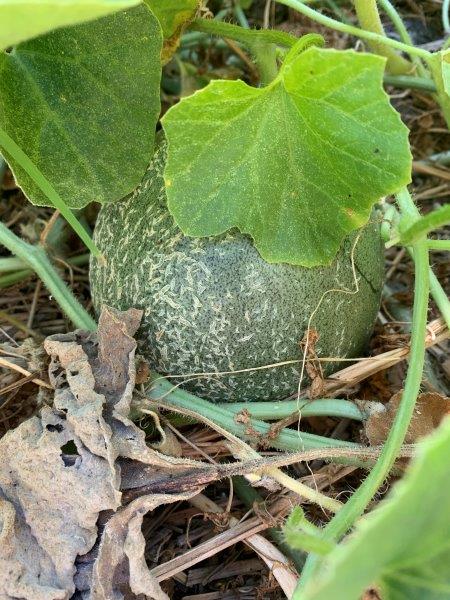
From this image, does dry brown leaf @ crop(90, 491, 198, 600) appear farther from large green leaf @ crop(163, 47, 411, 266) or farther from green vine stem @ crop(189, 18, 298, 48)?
green vine stem @ crop(189, 18, 298, 48)

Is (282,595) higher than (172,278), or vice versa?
(172,278)

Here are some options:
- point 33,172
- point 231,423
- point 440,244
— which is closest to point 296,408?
point 231,423

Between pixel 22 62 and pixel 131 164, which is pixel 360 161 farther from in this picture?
pixel 22 62

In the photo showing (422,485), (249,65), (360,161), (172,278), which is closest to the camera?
(422,485)

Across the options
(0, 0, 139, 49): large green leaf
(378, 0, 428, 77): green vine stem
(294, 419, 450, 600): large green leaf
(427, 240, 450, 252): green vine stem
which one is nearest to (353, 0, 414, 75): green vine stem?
(378, 0, 428, 77): green vine stem

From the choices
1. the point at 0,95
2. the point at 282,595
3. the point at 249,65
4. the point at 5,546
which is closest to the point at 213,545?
the point at 282,595

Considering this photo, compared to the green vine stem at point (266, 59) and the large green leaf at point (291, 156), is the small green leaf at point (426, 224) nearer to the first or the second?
the large green leaf at point (291, 156)

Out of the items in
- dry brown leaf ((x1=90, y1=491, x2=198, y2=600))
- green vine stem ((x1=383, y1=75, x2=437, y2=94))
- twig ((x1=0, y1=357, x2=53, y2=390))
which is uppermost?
twig ((x1=0, y1=357, x2=53, y2=390))

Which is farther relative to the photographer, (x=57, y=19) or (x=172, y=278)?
(x=172, y=278)

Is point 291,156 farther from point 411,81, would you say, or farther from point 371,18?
point 411,81
